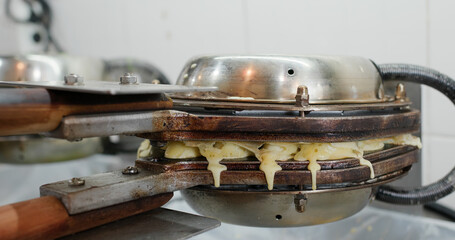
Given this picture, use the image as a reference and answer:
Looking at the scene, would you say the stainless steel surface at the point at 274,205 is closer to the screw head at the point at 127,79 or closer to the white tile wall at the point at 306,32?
the screw head at the point at 127,79

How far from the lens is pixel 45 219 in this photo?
1.61 ft

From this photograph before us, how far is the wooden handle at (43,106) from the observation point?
45 centimetres

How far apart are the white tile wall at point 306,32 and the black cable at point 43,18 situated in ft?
1.96

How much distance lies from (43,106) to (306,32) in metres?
0.94

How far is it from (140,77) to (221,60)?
0.90m

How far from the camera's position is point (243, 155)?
25.5 inches

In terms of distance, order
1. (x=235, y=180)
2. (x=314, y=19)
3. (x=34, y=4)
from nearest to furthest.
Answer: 1. (x=235, y=180)
2. (x=314, y=19)
3. (x=34, y=4)

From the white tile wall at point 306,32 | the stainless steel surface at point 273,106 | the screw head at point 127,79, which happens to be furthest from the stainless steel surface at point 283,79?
the white tile wall at point 306,32

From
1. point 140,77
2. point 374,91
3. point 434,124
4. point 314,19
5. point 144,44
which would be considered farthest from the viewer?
point 144,44

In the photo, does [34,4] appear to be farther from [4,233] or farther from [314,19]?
[4,233]

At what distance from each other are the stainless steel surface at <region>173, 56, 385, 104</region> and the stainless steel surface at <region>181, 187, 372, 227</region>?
0.48ft

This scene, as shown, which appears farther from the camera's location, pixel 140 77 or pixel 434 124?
pixel 140 77

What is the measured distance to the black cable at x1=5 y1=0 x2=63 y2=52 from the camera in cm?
248

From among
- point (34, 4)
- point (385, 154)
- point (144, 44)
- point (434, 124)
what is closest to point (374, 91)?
point (385, 154)
